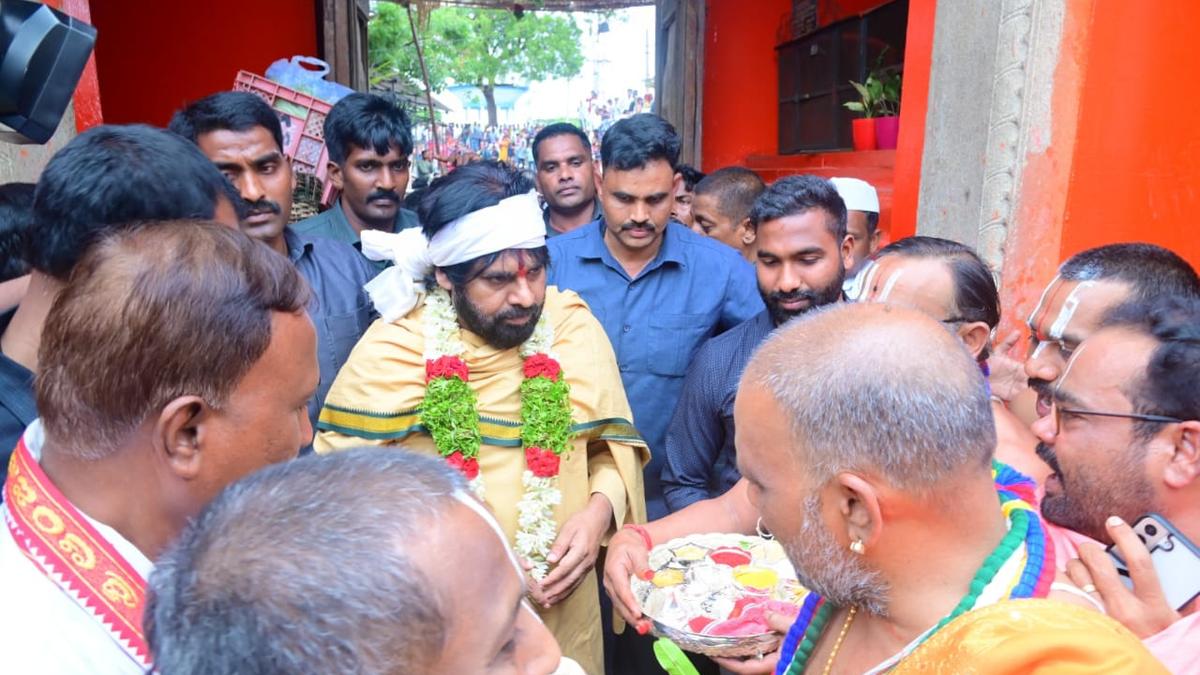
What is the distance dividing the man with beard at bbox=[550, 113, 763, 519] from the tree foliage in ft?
103

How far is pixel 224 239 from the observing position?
50.3 inches

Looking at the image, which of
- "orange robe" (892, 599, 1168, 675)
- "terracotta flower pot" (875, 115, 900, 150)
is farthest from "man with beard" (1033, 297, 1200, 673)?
"terracotta flower pot" (875, 115, 900, 150)

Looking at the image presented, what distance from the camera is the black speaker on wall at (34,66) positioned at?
173 centimetres

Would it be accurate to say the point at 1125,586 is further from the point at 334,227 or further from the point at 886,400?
the point at 334,227

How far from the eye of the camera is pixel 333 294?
344 cm

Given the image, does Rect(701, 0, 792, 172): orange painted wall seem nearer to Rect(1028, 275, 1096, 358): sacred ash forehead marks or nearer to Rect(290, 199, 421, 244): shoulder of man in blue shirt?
Rect(290, 199, 421, 244): shoulder of man in blue shirt

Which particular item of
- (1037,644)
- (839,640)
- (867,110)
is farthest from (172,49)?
(1037,644)

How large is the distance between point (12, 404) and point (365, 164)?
265 centimetres

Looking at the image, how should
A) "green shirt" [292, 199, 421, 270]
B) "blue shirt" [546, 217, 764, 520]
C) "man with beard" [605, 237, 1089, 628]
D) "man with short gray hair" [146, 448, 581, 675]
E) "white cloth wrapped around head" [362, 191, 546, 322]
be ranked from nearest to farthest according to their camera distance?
"man with short gray hair" [146, 448, 581, 675] < "man with beard" [605, 237, 1089, 628] < "white cloth wrapped around head" [362, 191, 546, 322] < "blue shirt" [546, 217, 764, 520] < "green shirt" [292, 199, 421, 270]

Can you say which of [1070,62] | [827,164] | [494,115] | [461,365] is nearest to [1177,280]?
[1070,62]

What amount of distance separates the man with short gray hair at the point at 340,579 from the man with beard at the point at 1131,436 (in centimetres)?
123

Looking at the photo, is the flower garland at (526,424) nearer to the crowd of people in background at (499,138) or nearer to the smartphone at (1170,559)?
the smartphone at (1170,559)

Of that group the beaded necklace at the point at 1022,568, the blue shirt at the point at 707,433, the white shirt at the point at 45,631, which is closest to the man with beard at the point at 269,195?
the blue shirt at the point at 707,433

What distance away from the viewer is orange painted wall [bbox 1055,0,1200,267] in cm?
356
